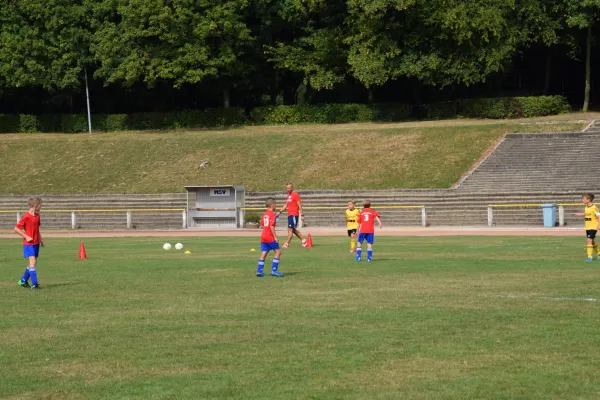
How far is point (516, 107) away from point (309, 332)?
53.9 meters

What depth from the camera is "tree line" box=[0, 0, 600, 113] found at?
62812 millimetres

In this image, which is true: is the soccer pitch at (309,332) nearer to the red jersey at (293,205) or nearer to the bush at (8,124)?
the red jersey at (293,205)

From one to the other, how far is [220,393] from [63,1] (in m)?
68.8

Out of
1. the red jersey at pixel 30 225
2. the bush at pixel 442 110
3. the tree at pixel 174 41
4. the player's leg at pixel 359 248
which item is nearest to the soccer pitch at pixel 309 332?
the red jersey at pixel 30 225

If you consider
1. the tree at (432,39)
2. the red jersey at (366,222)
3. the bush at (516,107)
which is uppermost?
the tree at (432,39)

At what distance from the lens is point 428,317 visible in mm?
13672

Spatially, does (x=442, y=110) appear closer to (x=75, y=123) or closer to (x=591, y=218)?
(x=75, y=123)

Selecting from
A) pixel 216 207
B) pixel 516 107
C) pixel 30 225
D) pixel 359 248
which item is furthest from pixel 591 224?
pixel 516 107

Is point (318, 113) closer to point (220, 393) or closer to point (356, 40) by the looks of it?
point (356, 40)

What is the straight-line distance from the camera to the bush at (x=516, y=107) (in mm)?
63406

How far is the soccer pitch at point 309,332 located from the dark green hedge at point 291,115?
42165 millimetres

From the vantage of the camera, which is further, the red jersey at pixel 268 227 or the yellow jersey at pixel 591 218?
the yellow jersey at pixel 591 218

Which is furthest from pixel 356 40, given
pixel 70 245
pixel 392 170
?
pixel 70 245

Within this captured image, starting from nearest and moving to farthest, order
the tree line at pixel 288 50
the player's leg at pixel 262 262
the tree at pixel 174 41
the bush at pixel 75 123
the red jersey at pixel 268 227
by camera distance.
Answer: the red jersey at pixel 268 227
the player's leg at pixel 262 262
the tree line at pixel 288 50
the tree at pixel 174 41
the bush at pixel 75 123
